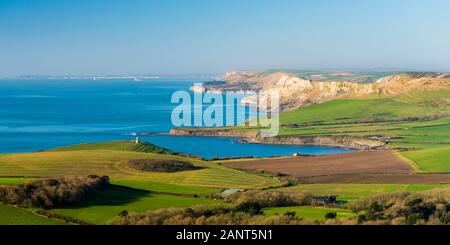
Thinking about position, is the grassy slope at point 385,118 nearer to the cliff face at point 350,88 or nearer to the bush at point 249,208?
the cliff face at point 350,88

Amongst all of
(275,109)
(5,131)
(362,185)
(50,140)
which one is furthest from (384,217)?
(275,109)

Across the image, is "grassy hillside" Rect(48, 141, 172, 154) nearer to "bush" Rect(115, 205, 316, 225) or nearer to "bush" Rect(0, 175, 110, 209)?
"bush" Rect(0, 175, 110, 209)

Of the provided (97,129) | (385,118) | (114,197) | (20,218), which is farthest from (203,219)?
(97,129)

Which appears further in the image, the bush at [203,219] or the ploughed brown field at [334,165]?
the ploughed brown field at [334,165]

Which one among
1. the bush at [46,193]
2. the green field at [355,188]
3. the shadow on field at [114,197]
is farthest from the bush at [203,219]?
the green field at [355,188]

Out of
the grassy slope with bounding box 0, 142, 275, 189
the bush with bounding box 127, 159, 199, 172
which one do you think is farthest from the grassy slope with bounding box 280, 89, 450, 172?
the bush with bounding box 127, 159, 199, 172
